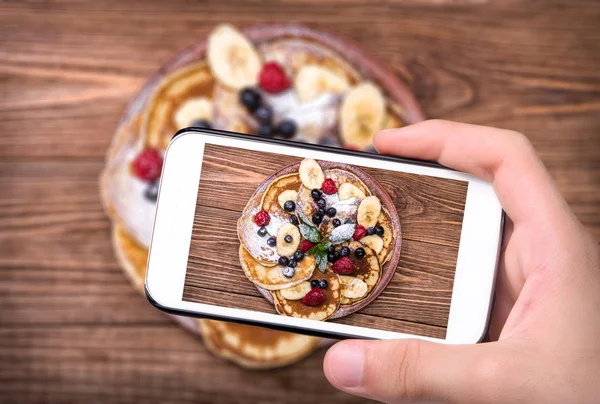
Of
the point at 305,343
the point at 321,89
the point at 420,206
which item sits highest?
the point at 321,89

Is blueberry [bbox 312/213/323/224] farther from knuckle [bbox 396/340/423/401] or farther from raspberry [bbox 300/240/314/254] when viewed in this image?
knuckle [bbox 396/340/423/401]

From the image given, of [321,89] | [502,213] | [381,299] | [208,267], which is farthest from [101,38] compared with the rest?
[502,213]

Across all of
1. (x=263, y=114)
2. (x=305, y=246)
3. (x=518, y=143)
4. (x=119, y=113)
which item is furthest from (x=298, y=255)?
(x=119, y=113)

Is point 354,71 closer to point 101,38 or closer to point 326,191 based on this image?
point 326,191

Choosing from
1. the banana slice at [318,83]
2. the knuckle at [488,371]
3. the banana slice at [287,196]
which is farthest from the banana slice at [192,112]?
the knuckle at [488,371]

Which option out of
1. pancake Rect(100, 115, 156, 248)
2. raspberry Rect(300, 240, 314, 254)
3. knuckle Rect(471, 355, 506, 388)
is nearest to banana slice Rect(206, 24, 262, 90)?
pancake Rect(100, 115, 156, 248)

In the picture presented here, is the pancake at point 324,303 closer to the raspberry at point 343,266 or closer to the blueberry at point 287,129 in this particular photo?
the raspberry at point 343,266
